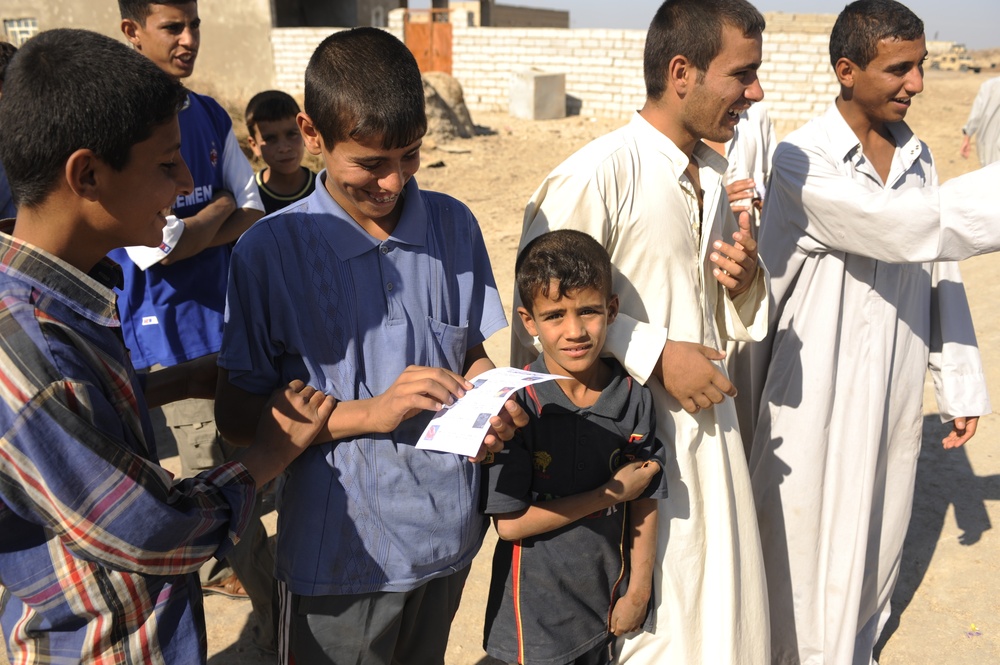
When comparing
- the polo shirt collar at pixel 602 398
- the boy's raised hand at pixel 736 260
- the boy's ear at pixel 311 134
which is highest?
the boy's ear at pixel 311 134

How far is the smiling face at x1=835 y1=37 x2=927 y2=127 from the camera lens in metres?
2.83

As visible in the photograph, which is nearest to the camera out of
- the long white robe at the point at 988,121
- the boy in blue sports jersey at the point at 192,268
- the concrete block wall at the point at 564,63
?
Answer: the boy in blue sports jersey at the point at 192,268

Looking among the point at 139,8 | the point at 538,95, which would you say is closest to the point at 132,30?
the point at 139,8

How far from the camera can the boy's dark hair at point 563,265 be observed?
206 centimetres

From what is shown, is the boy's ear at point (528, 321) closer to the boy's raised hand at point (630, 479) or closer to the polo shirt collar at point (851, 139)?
the boy's raised hand at point (630, 479)

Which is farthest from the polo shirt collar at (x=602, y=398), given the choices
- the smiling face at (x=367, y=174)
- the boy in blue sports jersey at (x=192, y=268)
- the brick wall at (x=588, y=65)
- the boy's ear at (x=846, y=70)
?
the brick wall at (x=588, y=65)

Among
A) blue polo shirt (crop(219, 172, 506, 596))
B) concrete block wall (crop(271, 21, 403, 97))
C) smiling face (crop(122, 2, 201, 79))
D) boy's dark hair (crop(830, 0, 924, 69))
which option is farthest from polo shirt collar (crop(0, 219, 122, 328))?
concrete block wall (crop(271, 21, 403, 97))

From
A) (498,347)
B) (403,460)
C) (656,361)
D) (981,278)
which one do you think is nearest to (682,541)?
(656,361)

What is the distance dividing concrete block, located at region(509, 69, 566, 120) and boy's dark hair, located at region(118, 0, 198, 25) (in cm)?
1504

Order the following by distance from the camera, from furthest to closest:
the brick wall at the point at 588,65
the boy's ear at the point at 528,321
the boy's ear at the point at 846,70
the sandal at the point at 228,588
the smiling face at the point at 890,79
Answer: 1. the brick wall at the point at 588,65
2. the sandal at the point at 228,588
3. the boy's ear at the point at 846,70
4. the smiling face at the point at 890,79
5. the boy's ear at the point at 528,321

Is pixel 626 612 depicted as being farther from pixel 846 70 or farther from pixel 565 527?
pixel 846 70

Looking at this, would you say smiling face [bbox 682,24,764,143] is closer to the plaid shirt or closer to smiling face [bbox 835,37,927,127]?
smiling face [bbox 835,37,927,127]

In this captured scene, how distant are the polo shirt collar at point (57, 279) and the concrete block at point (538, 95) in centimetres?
1698

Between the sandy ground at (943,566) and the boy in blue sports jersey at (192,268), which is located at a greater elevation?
the boy in blue sports jersey at (192,268)
